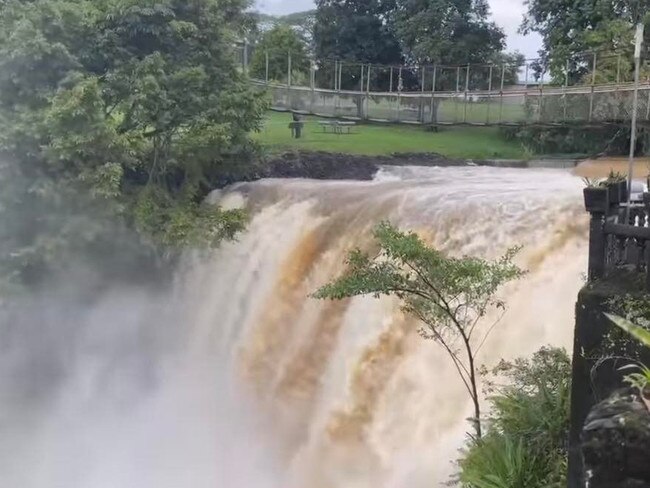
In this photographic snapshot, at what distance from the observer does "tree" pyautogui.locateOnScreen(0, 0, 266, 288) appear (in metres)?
13.6

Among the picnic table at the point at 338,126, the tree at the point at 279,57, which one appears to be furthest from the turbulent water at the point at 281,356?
the tree at the point at 279,57

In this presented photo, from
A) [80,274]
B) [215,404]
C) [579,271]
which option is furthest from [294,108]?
[579,271]

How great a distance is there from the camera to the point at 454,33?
29.3 meters

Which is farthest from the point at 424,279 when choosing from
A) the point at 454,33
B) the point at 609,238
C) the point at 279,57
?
the point at 279,57

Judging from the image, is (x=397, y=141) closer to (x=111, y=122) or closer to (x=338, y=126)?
(x=338, y=126)

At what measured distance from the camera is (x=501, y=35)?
29.7 meters

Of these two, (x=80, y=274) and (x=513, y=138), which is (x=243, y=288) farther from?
(x=513, y=138)

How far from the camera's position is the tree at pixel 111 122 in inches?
534

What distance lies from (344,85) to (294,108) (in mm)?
10278

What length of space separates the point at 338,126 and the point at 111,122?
1091cm

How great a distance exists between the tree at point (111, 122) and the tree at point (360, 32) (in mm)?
18164

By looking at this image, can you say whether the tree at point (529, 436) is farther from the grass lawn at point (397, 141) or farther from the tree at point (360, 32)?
the tree at point (360, 32)

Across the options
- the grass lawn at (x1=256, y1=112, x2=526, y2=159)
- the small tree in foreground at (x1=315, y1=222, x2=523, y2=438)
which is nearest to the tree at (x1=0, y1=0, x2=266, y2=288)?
the grass lawn at (x1=256, y1=112, x2=526, y2=159)

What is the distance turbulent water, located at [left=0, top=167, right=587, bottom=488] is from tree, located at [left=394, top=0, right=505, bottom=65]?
12.3m
